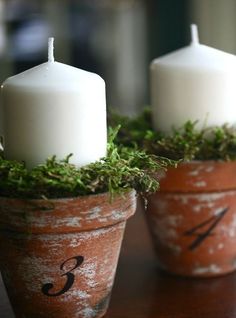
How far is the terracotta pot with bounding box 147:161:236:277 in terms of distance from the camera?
73 centimetres

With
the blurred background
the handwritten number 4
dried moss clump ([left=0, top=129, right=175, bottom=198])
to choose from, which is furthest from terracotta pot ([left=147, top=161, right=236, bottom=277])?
the blurred background

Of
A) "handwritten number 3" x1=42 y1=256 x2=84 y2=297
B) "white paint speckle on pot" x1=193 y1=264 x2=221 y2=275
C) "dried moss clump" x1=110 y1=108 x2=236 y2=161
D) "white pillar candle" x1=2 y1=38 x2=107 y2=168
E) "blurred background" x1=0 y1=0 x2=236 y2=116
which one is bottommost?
"blurred background" x1=0 y1=0 x2=236 y2=116

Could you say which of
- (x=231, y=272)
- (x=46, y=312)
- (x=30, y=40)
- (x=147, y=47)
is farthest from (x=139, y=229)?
(x=147, y=47)

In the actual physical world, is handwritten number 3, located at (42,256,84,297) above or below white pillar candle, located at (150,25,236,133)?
below

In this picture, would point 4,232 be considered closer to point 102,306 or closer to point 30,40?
point 102,306

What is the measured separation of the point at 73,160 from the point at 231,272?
0.26 meters

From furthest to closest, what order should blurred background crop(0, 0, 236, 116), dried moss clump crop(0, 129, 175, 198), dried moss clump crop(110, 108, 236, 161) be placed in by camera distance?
blurred background crop(0, 0, 236, 116) < dried moss clump crop(110, 108, 236, 161) < dried moss clump crop(0, 129, 175, 198)

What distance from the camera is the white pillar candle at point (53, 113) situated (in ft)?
1.97

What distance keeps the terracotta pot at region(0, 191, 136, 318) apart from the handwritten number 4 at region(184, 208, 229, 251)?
14 centimetres

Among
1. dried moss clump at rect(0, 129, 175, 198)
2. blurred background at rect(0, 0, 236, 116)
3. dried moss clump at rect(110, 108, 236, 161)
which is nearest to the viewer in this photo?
dried moss clump at rect(0, 129, 175, 198)

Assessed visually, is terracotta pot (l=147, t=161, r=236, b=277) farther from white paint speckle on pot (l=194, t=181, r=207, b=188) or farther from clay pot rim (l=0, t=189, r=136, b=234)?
clay pot rim (l=0, t=189, r=136, b=234)

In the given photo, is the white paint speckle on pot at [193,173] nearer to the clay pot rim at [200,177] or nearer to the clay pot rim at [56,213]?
the clay pot rim at [200,177]

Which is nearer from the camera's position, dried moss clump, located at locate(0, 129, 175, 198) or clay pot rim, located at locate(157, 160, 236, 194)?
dried moss clump, located at locate(0, 129, 175, 198)

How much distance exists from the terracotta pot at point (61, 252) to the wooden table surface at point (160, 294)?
4 cm
